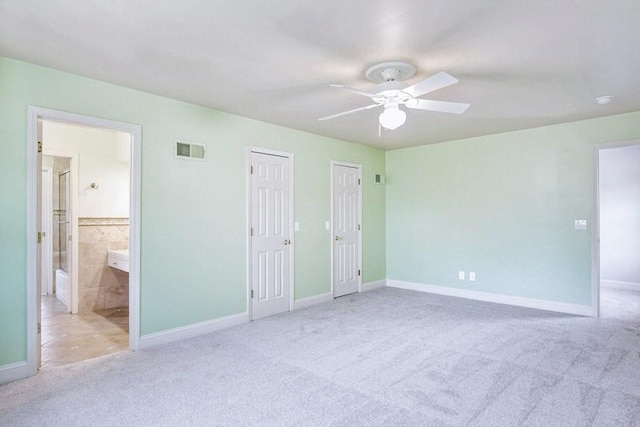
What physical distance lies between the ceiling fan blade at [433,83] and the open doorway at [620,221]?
196 inches

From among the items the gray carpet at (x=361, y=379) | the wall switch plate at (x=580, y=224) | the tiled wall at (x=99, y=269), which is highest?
the wall switch plate at (x=580, y=224)

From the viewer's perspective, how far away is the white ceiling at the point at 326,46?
2051 mm

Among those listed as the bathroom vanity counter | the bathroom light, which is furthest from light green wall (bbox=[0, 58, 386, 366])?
the bathroom light

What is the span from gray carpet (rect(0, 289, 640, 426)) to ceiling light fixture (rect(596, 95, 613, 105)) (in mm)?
2408

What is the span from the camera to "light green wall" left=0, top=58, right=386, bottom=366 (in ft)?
9.00

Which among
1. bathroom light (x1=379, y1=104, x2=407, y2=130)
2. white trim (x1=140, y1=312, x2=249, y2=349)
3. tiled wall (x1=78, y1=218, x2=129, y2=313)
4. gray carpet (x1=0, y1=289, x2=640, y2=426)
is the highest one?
bathroom light (x1=379, y1=104, x2=407, y2=130)

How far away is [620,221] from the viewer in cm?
600

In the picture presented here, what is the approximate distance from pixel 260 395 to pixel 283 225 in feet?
8.22

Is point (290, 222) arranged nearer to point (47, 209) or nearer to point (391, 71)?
point (391, 71)

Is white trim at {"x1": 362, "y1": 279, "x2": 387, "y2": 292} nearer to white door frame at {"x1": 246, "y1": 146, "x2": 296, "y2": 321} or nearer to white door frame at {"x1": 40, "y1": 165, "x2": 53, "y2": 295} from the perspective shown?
white door frame at {"x1": 246, "y1": 146, "x2": 296, "y2": 321}

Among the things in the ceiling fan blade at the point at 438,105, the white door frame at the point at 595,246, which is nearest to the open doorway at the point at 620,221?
the white door frame at the point at 595,246

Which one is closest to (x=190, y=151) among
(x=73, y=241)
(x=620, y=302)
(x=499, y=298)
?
(x=73, y=241)

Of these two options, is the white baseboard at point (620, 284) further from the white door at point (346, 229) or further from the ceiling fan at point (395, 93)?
the ceiling fan at point (395, 93)

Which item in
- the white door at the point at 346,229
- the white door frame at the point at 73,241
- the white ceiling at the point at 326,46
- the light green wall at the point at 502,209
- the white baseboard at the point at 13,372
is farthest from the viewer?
the white door at the point at 346,229
